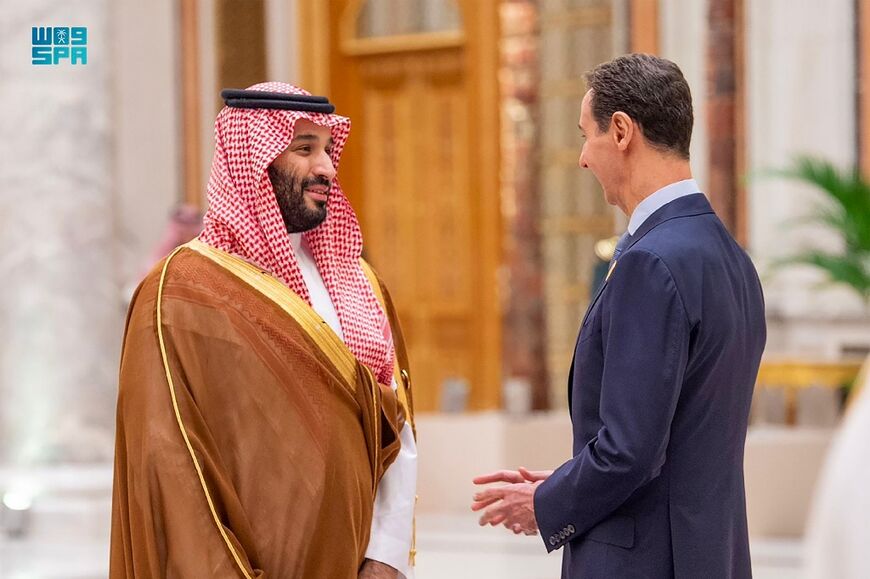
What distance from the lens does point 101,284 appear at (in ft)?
24.3

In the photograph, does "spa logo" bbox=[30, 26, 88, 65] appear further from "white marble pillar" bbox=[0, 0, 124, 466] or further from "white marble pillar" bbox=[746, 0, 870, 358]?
"white marble pillar" bbox=[746, 0, 870, 358]

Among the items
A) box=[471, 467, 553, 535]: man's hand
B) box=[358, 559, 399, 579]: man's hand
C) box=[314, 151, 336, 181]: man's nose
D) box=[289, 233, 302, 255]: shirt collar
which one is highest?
box=[314, 151, 336, 181]: man's nose

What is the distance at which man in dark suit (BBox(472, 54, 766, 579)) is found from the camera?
213 cm

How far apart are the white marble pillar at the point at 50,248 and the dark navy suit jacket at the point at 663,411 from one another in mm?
5500

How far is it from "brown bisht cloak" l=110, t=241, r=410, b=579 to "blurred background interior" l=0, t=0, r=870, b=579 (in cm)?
330

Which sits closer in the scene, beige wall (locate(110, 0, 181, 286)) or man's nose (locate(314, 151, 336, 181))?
man's nose (locate(314, 151, 336, 181))

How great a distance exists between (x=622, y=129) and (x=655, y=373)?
439mm

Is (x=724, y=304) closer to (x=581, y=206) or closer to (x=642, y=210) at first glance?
(x=642, y=210)

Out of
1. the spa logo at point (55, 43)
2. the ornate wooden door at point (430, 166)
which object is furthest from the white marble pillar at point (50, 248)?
the ornate wooden door at point (430, 166)

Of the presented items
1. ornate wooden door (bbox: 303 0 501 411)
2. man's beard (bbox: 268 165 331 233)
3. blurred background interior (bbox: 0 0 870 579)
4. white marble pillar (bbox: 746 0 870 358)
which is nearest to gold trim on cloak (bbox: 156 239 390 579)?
man's beard (bbox: 268 165 331 233)

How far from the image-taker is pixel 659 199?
2.27 meters

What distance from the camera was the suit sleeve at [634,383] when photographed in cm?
212

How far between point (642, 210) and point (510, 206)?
613 cm

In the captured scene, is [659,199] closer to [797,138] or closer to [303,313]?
[303,313]
